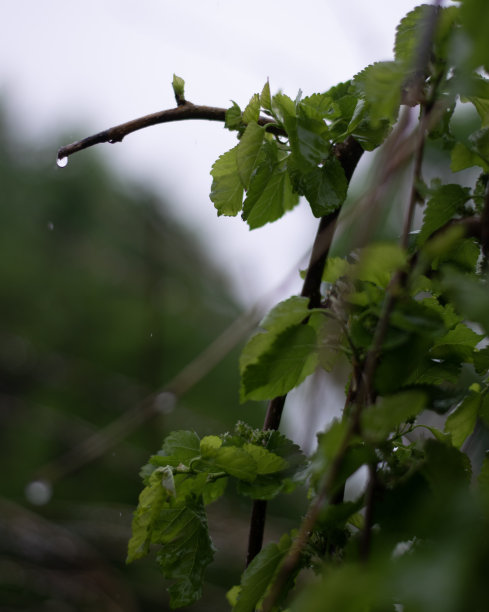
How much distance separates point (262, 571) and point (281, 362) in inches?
3.1

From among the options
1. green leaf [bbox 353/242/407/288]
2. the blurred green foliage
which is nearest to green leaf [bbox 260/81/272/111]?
green leaf [bbox 353/242/407/288]

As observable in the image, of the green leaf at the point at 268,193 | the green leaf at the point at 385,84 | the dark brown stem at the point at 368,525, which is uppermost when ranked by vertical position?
the green leaf at the point at 268,193

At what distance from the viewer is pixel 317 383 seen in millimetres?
268

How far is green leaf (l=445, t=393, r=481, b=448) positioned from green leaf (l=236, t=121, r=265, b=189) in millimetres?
136

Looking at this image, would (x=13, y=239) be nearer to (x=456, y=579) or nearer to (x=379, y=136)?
(x=379, y=136)

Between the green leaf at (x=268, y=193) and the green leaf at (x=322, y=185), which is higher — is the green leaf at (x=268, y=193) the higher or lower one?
the higher one

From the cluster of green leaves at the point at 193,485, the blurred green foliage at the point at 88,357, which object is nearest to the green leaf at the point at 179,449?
the cluster of green leaves at the point at 193,485

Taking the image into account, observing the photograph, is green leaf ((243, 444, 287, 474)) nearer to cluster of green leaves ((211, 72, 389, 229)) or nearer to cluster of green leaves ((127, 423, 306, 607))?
cluster of green leaves ((127, 423, 306, 607))

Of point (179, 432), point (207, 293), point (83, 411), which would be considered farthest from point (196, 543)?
point (207, 293)

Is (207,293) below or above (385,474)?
above

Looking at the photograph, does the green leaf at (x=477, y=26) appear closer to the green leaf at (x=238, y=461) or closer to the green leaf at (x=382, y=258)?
the green leaf at (x=382, y=258)

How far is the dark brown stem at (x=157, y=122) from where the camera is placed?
0.28 m

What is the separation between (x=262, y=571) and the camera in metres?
0.23

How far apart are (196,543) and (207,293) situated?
7.11 feet
